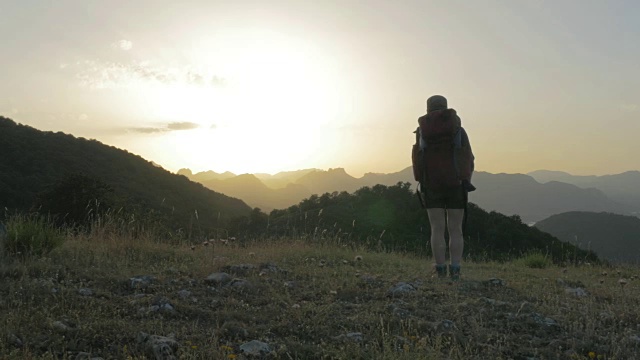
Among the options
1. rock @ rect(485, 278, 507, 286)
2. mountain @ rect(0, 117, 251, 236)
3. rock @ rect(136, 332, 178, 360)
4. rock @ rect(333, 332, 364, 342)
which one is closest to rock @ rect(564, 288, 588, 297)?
rock @ rect(485, 278, 507, 286)

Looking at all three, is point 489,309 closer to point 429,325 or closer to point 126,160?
point 429,325

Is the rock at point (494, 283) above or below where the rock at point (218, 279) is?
above

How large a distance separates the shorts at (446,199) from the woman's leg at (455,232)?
81 mm

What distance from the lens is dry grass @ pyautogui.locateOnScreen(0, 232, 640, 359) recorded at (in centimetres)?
298

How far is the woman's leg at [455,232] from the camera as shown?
5.67 m

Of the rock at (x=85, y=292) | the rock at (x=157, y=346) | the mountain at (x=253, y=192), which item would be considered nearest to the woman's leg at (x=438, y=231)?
the rock at (x=157, y=346)

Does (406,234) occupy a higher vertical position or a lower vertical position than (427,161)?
lower

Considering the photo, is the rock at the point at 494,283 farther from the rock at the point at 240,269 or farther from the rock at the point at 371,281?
the rock at the point at 240,269

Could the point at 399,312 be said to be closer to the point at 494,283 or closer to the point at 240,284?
the point at 240,284

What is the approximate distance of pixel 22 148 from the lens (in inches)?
1612

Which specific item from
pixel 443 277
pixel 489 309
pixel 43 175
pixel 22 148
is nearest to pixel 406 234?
pixel 443 277

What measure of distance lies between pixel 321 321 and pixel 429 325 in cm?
80

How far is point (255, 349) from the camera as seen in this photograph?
296cm

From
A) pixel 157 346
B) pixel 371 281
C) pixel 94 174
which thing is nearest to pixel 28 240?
pixel 157 346
